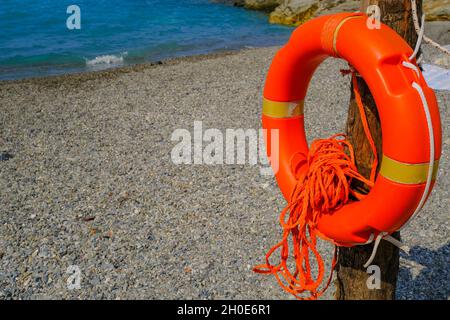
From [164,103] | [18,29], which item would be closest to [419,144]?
[164,103]

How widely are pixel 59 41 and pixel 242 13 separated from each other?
7599 mm

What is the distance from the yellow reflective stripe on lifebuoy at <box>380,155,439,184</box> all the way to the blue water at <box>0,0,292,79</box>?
1077 centimetres

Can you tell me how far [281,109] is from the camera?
286cm

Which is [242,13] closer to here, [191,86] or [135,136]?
[191,86]

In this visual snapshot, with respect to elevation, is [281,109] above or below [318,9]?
above

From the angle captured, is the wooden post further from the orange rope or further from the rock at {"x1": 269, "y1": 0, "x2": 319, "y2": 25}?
the rock at {"x1": 269, "y1": 0, "x2": 319, "y2": 25}

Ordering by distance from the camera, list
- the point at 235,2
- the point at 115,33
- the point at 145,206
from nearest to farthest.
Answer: the point at 145,206, the point at 115,33, the point at 235,2

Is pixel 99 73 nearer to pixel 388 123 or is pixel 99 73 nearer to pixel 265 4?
pixel 388 123

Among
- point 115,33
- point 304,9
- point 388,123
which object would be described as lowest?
point 115,33

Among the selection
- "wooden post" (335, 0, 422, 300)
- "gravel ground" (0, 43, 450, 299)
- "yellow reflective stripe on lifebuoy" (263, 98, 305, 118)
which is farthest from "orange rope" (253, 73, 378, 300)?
"gravel ground" (0, 43, 450, 299)

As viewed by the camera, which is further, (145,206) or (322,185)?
(145,206)

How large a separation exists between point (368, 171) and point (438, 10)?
12.7 metres

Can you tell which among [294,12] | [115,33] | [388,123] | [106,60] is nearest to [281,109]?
[388,123]

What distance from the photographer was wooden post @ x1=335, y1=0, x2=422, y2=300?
2.21 m
